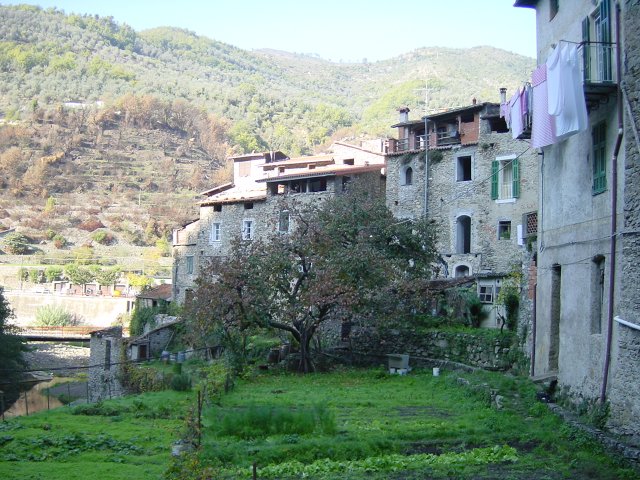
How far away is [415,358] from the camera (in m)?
30.1

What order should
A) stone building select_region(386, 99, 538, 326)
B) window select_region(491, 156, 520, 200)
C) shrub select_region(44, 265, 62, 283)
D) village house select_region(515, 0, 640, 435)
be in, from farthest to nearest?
shrub select_region(44, 265, 62, 283), stone building select_region(386, 99, 538, 326), window select_region(491, 156, 520, 200), village house select_region(515, 0, 640, 435)

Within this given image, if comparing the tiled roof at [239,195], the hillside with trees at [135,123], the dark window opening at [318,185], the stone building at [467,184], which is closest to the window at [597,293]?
the stone building at [467,184]

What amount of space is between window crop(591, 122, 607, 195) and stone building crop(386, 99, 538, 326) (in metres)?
20.5

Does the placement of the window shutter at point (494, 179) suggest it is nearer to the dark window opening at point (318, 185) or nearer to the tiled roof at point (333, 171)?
the tiled roof at point (333, 171)

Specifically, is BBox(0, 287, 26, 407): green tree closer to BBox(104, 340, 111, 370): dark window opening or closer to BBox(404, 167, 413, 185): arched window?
BBox(104, 340, 111, 370): dark window opening

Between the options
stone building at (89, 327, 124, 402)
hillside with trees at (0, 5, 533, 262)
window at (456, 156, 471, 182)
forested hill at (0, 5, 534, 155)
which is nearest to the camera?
stone building at (89, 327, 124, 402)

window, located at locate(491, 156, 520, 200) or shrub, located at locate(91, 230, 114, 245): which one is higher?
window, located at locate(491, 156, 520, 200)

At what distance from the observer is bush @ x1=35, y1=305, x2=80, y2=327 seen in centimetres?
6794

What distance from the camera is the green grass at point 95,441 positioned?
1420cm

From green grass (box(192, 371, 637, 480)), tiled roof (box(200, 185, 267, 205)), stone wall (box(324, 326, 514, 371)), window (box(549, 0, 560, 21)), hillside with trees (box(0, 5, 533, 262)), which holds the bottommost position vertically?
green grass (box(192, 371, 637, 480))

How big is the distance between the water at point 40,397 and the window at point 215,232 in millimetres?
12735

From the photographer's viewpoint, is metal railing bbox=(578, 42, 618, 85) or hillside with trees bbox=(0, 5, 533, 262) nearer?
metal railing bbox=(578, 42, 618, 85)

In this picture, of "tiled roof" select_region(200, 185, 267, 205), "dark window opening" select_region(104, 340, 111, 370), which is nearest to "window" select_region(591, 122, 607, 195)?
"dark window opening" select_region(104, 340, 111, 370)

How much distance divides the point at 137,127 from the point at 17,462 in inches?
4948
